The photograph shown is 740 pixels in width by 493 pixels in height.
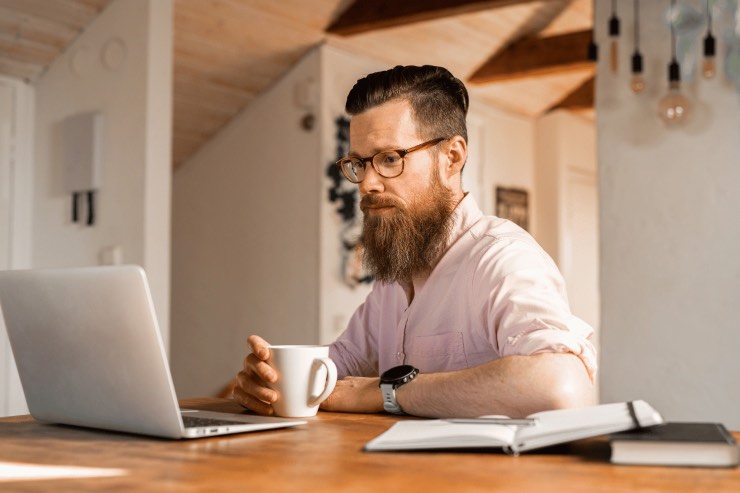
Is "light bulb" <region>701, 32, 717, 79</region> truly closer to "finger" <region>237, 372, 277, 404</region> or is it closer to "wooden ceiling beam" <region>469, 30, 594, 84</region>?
"wooden ceiling beam" <region>469, 30, 594, 84</region>

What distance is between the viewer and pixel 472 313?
176cm

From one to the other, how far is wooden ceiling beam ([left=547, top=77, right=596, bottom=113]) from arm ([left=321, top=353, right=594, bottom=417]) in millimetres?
5679

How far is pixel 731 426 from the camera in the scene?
11.8 feet

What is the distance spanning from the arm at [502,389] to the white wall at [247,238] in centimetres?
347

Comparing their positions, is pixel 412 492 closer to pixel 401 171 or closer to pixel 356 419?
pixel 356 419

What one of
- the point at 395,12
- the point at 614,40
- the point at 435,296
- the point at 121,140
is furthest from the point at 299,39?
the point at 435,296

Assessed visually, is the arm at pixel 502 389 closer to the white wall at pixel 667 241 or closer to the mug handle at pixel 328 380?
the mug handle at pixel 328 380

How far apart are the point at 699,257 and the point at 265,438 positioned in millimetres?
2936

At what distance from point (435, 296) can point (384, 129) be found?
36 centimetres

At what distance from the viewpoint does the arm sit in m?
1.39

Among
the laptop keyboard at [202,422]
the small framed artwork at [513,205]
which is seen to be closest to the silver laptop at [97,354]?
the laptop keyboard at [202,422]

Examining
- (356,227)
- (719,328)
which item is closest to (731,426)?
(719,328)

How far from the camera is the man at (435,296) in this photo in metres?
1.45

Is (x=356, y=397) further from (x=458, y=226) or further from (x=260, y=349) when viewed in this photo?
(x=458, y=226)
